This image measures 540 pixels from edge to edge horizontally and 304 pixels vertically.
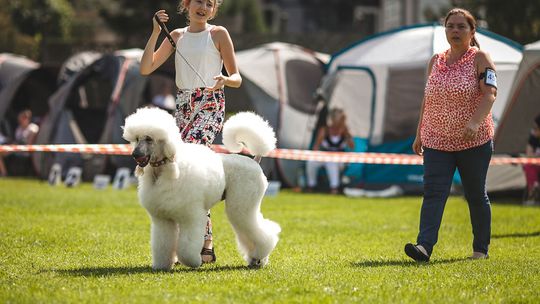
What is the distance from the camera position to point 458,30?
22.4 ft

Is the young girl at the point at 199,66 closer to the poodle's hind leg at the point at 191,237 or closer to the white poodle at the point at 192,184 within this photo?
the white poodle at the point at 192,184

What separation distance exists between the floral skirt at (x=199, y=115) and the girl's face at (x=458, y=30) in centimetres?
185

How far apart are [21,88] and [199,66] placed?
14207 millimetres

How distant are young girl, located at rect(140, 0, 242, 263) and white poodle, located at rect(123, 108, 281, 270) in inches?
9.8

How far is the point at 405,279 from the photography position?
234 inches

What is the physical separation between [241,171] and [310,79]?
1022 cm

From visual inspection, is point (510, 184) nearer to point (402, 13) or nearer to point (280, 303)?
point (280, 303)

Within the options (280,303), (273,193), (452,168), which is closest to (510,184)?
(273,193)

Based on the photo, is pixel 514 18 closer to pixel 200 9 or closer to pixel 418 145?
pixel 418 145

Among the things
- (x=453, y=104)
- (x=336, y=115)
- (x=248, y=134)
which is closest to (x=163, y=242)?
(x=248, y=134)

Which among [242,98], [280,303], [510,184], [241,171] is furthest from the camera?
[242,98]

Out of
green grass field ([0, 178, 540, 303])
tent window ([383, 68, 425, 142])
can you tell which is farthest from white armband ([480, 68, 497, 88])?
tent window ([383, 68, 425, 142])

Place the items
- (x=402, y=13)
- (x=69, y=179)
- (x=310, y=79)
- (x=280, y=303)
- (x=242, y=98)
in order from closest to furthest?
(x=280, y=303) → (x=69, y=179) → (x=310, y=79) → (x=242, y=98) → (x=402, y=13)

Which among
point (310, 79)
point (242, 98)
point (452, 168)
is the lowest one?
point (242, 98)
